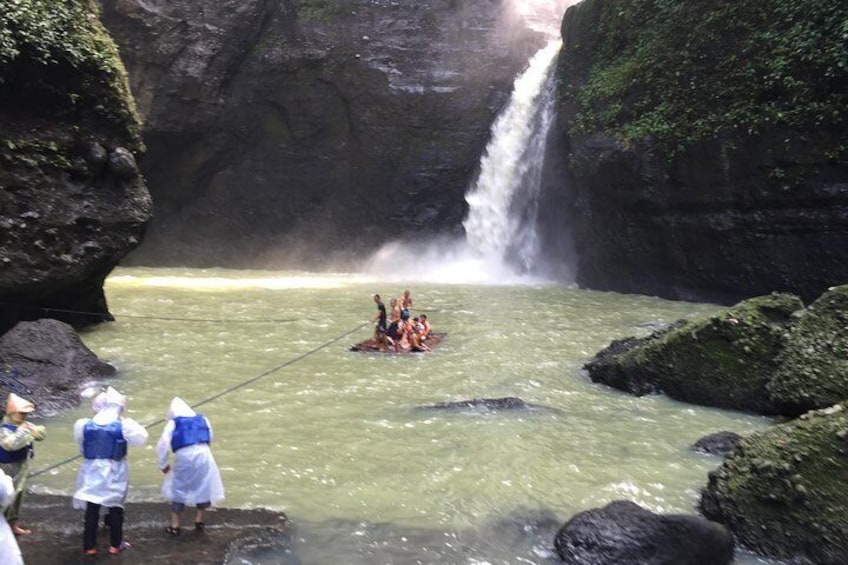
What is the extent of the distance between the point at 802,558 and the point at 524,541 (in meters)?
2.05

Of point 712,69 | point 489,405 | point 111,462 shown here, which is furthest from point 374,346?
point 712,69

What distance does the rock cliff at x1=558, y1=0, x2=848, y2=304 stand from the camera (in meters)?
15.9

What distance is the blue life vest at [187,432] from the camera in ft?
17.0

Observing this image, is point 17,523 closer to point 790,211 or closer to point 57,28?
point 57,28

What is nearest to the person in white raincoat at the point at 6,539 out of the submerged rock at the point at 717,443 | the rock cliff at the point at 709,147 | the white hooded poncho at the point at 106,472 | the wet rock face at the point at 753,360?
the white hooded poncho at the point at 106,472

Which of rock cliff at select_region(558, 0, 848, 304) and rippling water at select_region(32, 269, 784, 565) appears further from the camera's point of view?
rock cliff at select_region(558, 0, 848, 304)

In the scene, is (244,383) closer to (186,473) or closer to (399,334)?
(399,334)

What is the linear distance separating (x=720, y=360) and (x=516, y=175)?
1906 centimetres

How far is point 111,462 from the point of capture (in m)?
4.98

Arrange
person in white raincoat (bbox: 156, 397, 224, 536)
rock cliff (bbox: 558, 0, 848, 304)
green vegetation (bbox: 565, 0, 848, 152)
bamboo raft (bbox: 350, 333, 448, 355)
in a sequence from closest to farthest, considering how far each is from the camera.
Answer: person in white raincoat (bbox: 156, 397, 224, 536) → bamboo raft (bbox: 350, 333, 448, 355) → green vegetation (bbox: 565, 0, 848, 152) → rock cliff (bbox: 558, 0, 848, 304)

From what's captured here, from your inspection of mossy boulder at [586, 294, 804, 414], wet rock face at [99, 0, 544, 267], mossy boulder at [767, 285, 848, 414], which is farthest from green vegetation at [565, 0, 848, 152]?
mossy boulder at [767, 285, 848, 414]

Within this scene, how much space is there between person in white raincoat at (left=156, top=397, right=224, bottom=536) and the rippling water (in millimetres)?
746

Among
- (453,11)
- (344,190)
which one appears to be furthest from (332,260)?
(453,11)

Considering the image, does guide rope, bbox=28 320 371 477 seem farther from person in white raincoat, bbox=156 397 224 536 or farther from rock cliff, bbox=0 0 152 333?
rock cliff, bbox=0 0 152 333
